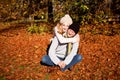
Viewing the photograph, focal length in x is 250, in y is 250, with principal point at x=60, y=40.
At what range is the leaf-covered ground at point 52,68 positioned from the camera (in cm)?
676

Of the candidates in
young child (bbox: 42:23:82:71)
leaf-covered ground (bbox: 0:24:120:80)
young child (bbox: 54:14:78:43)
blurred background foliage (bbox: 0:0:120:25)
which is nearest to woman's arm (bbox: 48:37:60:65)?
young child (bbox: 42:23:82:71)

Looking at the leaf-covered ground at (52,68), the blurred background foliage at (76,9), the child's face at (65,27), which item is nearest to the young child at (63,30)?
the child's face at (65,27)

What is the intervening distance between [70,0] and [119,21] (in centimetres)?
342

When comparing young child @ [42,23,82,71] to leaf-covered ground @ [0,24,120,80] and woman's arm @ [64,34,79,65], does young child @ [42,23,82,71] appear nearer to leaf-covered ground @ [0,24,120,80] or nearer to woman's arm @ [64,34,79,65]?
woman's arm @ [64,34,79,65]

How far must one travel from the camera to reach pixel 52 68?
712cm

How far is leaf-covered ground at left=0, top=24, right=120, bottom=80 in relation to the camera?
6762 mm

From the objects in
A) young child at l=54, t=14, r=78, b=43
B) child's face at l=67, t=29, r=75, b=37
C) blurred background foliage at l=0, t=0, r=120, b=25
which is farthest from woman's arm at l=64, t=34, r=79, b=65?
blurred background foliage at l=0, t=0, r=120, b=25

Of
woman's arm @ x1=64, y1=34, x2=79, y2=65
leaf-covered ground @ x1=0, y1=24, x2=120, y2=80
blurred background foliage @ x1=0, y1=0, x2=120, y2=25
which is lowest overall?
leaf-covered ground @ x1=0, y1=24, x2=120, y2=80

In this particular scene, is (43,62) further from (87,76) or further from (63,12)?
(63,12)

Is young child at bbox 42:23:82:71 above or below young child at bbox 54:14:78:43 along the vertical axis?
below

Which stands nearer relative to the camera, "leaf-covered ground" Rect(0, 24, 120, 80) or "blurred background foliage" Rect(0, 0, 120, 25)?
"leaf-covered ground" Rect(0, 24, 120, 80)

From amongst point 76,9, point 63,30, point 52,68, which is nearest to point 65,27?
point 63,30

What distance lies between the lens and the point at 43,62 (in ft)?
24.4

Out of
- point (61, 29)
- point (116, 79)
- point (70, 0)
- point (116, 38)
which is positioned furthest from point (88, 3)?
point (116, 79)
